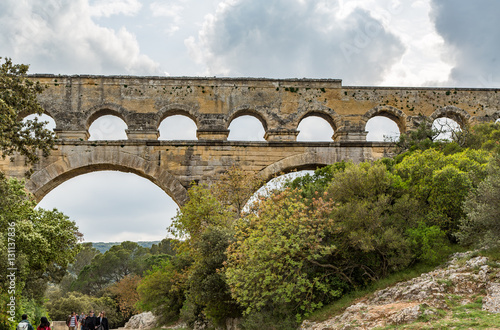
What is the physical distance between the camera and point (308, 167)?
19938 mm

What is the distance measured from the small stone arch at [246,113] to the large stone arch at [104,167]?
10.6ft

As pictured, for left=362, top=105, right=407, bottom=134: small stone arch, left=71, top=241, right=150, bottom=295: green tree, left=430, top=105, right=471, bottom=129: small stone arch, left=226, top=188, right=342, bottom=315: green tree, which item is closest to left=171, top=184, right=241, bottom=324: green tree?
left=226, top=188, right=342, bottom=315: green tree

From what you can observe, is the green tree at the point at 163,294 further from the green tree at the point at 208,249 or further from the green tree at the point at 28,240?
the green tree at the point at 28,240

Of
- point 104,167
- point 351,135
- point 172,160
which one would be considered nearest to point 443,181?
point 351,135

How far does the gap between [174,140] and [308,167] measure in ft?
17.3

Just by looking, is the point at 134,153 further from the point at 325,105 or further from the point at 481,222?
the point at 481,222

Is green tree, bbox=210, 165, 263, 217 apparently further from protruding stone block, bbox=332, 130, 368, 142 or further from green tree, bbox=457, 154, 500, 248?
green tree, bbox=457, 154, 500, 248

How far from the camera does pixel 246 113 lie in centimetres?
2052

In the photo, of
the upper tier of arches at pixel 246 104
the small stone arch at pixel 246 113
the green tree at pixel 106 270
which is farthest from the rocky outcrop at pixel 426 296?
the green tree at pixel 106 270

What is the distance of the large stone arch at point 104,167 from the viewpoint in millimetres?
18562

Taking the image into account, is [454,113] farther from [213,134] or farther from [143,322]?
[143,322]

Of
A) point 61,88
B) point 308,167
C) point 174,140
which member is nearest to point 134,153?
point 174,140

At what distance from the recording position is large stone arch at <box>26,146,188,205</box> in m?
18.6

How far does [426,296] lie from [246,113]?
39.8ft
